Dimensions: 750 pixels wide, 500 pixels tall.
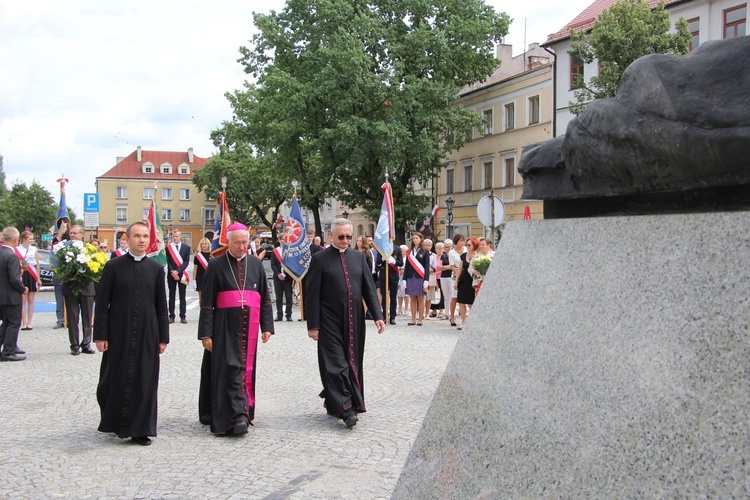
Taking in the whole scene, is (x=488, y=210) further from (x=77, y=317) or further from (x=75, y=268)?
(x=77, y=317)

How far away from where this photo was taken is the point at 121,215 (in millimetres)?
106938

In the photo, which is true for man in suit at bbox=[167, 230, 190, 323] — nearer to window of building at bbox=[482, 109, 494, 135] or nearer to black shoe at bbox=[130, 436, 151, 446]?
black shoe at bbox=[130, 436, 151, 446]

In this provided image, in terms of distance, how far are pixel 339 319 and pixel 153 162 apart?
109614 mm

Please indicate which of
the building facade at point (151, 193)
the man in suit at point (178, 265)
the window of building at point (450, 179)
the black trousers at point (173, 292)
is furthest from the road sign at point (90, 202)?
the building facade at point (151, 193)

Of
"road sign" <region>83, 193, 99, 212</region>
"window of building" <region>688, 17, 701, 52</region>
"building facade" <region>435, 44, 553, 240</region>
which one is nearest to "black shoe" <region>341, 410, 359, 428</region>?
"road sign" <region>83, 193, 99, 212</region>

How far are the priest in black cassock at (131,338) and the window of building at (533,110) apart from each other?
118 feet

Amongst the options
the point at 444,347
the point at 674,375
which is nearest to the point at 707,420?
the point at 674,375

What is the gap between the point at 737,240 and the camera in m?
2.38

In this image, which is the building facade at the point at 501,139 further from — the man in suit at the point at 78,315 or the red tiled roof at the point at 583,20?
the man in suit at the point at 78,315

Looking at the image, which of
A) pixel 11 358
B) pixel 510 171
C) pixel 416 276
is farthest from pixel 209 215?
pixel 11 358

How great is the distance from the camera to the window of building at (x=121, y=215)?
107 metres

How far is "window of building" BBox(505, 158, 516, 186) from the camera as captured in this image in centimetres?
4188

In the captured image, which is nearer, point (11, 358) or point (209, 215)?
point (11, 358)

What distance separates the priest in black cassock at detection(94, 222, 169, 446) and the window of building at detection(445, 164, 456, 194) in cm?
4271
